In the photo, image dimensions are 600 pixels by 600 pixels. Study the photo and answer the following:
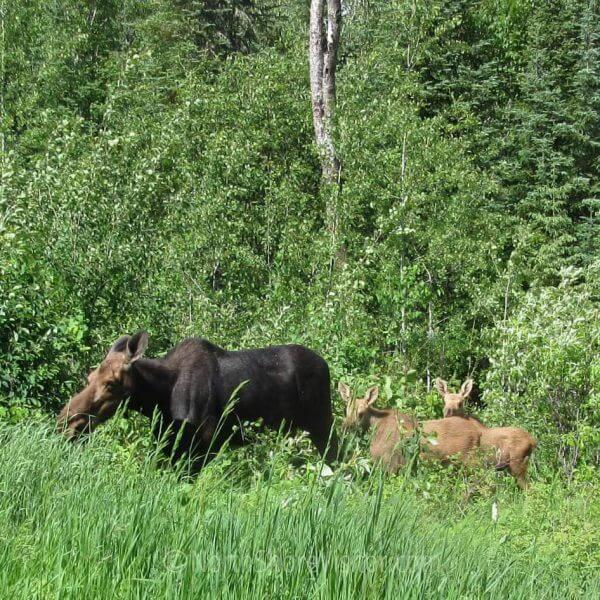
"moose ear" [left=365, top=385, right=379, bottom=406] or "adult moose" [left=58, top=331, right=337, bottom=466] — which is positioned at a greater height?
"adult moose" [left=58, top=331, right=337, bottom=466]

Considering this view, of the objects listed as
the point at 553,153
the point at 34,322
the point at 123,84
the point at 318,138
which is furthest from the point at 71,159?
the point at 553,153

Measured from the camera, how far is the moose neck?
978 centimetres

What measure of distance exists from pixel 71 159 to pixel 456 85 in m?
14.5

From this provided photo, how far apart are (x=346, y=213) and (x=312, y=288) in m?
2.15

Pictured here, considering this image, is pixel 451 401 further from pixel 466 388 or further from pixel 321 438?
pixel 321 438

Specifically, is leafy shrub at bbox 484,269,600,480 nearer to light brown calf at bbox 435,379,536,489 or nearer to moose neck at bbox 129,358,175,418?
light brown calf at bbox 435,379,536,489

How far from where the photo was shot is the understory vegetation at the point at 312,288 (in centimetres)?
592

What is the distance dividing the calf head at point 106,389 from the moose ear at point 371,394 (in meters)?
3.19

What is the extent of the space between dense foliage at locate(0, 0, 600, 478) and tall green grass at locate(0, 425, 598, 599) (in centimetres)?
292

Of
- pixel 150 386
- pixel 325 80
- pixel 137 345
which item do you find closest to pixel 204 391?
pixel 150 386

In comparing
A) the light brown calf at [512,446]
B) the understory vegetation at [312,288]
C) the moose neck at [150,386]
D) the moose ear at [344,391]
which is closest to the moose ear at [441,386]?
the understory vegetation at [312,288]

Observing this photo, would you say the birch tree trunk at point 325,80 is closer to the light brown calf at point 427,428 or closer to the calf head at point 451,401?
the calf head at point 451,401

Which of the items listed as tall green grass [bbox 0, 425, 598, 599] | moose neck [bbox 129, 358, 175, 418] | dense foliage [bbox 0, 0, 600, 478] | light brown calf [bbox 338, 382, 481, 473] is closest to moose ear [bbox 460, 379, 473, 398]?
dense foliage [bbox 0, 0, 600, 478]

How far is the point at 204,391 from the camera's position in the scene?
9.96 meters
